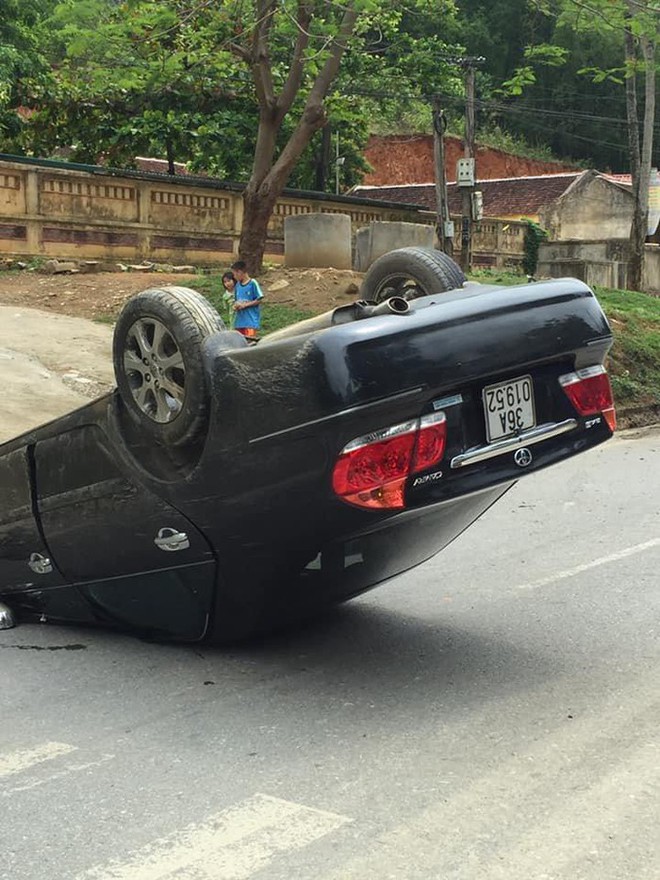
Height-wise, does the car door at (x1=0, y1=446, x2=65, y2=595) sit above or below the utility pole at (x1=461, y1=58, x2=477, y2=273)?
below

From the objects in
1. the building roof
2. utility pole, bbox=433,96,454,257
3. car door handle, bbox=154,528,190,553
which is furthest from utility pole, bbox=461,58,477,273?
car door handle, bbox=154,528,190,553

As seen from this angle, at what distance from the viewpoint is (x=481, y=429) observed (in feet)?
13.4

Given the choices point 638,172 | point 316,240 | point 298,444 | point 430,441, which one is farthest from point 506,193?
point 298,444

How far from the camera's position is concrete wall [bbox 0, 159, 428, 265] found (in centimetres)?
2014

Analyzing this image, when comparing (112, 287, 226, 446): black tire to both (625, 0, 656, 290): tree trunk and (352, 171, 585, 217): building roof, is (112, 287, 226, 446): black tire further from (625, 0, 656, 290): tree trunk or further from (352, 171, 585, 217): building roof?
(352, 171, 585, 217): building roof

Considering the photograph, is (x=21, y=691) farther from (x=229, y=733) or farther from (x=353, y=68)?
(x=353, y=68)

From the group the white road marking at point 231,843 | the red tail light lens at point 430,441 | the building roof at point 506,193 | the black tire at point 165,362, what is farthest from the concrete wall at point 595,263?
the white road marking at point 231,843

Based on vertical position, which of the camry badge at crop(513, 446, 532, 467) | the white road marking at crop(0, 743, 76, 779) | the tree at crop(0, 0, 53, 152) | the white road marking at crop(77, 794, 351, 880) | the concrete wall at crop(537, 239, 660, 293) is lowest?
the white road marking at crop(0, 743, 76, 779)

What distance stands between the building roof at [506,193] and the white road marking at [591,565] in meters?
41.1

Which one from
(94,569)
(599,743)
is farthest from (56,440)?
(599,743)

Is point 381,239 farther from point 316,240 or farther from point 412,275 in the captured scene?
point 412,275

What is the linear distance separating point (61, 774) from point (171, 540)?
1082 mm

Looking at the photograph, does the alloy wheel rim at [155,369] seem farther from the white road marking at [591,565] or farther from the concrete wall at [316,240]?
the concrete wall at [316,240]

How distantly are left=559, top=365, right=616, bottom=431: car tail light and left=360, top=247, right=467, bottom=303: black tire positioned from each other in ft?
2.56
